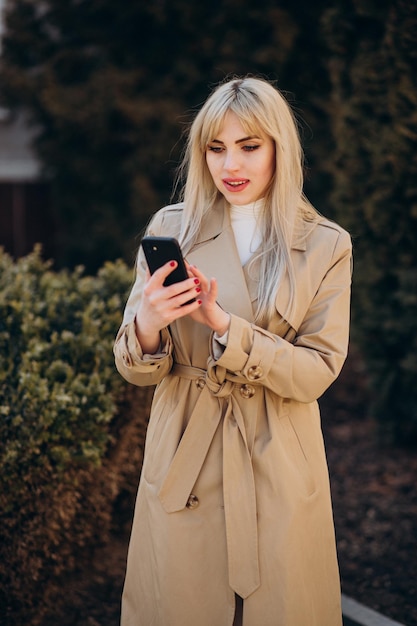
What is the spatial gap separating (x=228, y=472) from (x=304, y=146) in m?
4.90

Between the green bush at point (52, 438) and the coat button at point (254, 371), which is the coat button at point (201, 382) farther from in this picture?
the green bush at point (52, 438)

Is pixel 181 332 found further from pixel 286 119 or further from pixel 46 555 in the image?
pixel 46 555

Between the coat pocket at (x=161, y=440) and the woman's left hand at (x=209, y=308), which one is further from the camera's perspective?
the coat pocket at (x=161, y=440)

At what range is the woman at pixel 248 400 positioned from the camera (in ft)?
7.62

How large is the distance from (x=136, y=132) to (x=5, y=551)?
4.95m

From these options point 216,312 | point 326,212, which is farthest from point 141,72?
point 216,312

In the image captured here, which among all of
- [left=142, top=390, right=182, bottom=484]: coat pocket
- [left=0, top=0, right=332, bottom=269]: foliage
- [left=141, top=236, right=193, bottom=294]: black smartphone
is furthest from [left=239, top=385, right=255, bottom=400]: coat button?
[left=0, top=0, right=332, bottom=269]: foliage

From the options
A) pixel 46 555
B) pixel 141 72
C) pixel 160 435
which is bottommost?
pixel 46 555

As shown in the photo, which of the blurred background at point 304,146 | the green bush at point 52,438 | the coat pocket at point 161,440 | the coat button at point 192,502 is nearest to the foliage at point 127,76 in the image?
the blurred background at point 304,146

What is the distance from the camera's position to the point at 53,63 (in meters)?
7.49

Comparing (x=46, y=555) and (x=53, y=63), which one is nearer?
(x=46, y=555)

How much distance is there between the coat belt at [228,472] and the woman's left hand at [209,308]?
0.15 metres

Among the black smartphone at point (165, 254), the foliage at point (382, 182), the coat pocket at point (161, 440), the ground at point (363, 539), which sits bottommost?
the ground at point (363, 539)

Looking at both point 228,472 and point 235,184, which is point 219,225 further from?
point 228,472
